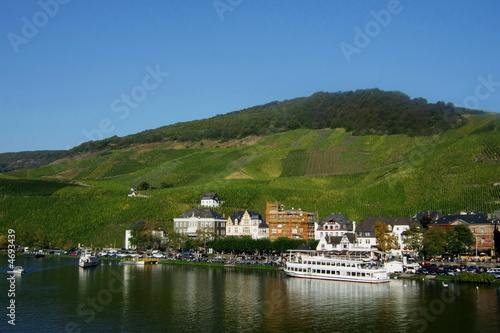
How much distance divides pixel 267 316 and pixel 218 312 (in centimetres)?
390

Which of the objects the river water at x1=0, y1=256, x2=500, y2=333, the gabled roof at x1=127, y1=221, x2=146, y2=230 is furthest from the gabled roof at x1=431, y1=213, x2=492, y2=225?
the gabled roof at x1=127, y1=221, x2=146, y2=230

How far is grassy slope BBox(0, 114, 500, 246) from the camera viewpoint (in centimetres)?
10100

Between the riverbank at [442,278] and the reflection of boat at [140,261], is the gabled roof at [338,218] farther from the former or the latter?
the reflection of boat at [140,261]

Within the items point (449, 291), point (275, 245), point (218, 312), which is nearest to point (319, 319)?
point (218, 312)

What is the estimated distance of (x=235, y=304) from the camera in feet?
155

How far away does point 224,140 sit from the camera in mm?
199375

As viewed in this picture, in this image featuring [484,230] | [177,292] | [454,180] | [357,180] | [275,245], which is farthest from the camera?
[357,180]

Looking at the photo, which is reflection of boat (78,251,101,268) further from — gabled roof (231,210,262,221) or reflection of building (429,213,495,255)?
reflection of building (429,213,495,255)

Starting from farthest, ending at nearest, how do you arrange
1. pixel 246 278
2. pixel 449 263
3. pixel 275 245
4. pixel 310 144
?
pixel 310 144, pixel 275 245, pixel 449 263, pixel 246 278

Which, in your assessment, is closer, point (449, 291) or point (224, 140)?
point (449, 291)

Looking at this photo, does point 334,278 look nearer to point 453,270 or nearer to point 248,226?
point 453,270

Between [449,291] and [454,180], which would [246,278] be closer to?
[449,291]

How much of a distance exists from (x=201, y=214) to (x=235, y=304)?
2170 inches

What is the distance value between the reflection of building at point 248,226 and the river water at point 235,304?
103 ft
